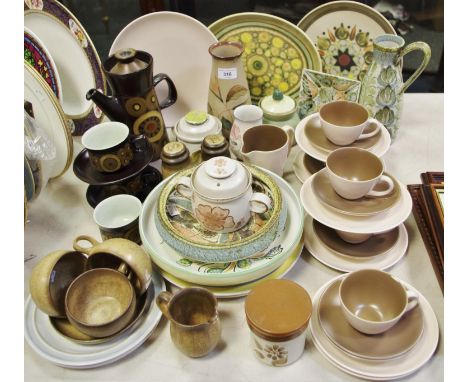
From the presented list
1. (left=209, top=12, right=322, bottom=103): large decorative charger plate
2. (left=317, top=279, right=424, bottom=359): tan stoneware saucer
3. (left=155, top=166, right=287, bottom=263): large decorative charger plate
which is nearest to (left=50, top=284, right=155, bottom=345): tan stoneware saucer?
(left=155, top=166, right=287, bottom=263): large decorative charger plate

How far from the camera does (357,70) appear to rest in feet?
4.57

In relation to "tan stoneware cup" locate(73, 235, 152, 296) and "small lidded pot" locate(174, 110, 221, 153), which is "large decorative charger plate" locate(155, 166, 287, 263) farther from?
"small lidded pot" locate(174, 110, 221, 153)

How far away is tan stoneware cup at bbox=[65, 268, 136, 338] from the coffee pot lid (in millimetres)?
497

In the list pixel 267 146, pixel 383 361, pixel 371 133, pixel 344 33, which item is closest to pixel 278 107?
pixel 267 146

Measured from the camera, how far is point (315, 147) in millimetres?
1086

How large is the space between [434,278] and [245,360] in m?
0.43

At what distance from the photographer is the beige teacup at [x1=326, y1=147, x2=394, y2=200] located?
2.93ft

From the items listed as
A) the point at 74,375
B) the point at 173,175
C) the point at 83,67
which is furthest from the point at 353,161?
the point at 83,67

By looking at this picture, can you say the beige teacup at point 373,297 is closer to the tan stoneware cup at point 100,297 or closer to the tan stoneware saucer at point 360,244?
the tan stoneware saucer at point 360,244

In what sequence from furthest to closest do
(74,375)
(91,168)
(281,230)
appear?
(91,168)
(281,230)
(74,375)

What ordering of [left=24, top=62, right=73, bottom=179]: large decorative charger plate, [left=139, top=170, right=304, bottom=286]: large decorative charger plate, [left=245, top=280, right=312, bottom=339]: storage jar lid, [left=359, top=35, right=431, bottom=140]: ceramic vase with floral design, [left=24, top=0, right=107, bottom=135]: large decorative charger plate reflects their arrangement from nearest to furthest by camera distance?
[left=245, top=280, right=312, bottom=339]: storage jar lid
[left=139, top=170, right=304, bottom=286]: large decorative charger plate
[left=24, top=62, right=73, bottom=179]: large decorative charger plate
[left=359, top=35, right=431, bottom=140]: ceramic vase with floral design
[left=24, top=0, right=107, bottom=135]: large decorative charger plate

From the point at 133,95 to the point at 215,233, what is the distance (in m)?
0.42

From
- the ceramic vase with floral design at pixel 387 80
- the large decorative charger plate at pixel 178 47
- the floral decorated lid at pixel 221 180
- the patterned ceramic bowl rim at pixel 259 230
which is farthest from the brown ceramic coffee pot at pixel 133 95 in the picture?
the ceramic vase with floral design at pixel 387 80

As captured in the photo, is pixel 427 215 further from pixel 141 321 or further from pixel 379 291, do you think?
pixel 141 321
